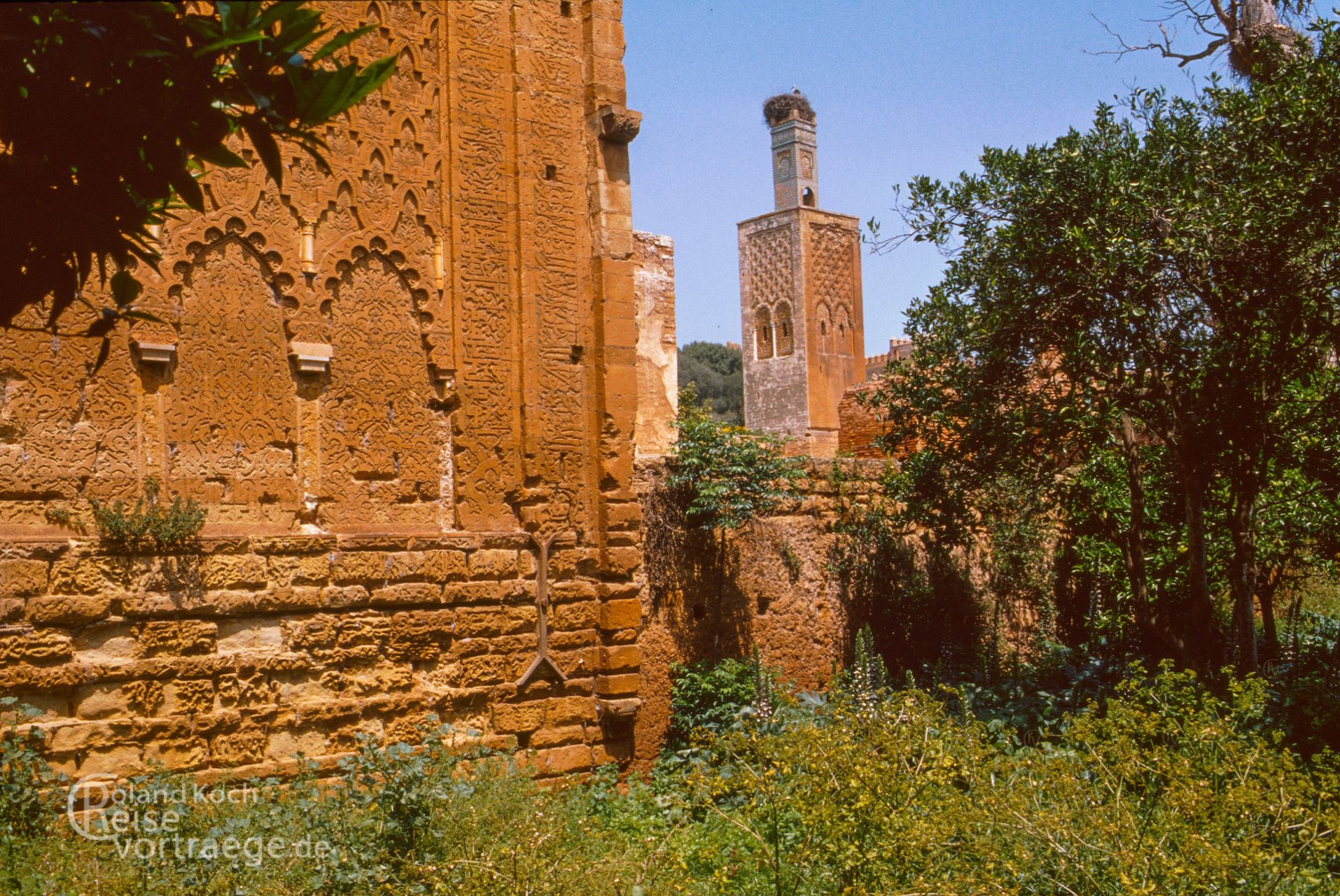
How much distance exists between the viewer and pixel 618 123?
7719mm

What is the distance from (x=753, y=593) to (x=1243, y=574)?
373cm

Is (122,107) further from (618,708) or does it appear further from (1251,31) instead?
(1251,31)

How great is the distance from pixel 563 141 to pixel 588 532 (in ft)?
8.26

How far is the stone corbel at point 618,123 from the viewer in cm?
771

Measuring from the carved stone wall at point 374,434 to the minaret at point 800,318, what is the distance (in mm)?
20159

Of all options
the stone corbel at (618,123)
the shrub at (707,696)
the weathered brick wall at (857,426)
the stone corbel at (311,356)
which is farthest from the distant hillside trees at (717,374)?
the stone corbel at (311,356)

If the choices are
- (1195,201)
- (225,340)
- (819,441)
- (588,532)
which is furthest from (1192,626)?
(819,441)

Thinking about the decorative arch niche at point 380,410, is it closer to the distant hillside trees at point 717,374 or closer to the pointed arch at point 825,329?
the pointed arch at point 825,329

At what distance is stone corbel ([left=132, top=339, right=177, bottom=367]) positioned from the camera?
5.83 meters

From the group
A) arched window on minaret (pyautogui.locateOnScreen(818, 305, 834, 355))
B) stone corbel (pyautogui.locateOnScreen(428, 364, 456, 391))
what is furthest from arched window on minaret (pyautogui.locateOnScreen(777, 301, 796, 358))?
stone corbel (pyautogui.locateOnScreen(428, 364, 456, 391))

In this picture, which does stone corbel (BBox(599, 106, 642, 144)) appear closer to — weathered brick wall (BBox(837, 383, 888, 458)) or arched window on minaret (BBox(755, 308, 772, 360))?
weathered brick wall (BBox(837, 383, 888, 458))

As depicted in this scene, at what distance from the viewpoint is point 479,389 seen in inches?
278

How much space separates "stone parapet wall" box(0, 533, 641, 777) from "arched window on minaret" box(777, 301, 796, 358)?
70.3 feet

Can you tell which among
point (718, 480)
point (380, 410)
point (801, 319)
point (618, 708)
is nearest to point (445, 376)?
point (380, 410)
